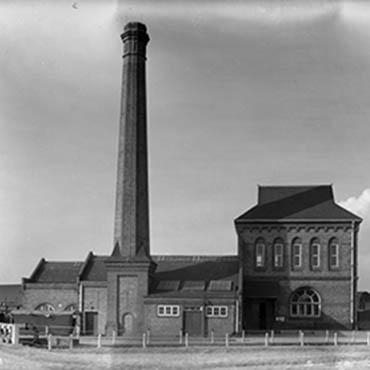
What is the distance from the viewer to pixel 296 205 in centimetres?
5238

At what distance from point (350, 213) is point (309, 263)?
4110mm

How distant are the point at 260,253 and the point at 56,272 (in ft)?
45.6

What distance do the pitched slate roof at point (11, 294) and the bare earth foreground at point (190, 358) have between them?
32077 mm

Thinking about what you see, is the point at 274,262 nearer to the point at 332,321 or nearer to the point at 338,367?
the point at 332,321

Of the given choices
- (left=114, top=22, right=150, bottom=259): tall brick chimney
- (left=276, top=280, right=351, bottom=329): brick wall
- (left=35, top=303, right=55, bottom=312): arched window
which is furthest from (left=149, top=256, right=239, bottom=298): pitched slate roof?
(left=35, top=303, right=55, bottom=312): arched window

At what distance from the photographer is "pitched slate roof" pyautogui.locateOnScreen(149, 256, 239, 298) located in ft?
157

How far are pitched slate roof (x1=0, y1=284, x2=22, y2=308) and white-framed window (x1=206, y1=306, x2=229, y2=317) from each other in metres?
22.5

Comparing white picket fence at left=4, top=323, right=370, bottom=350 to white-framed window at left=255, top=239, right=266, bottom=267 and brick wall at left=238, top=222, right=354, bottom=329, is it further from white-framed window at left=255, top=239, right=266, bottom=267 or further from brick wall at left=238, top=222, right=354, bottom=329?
white-framed window at left=255, top=239, right=266, bottom=267

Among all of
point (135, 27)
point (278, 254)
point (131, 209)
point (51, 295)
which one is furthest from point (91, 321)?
point (135, 27)

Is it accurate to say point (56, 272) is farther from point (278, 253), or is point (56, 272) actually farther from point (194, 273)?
point (278, 253)

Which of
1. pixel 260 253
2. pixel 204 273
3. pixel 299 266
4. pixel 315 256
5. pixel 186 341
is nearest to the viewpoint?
pixel 186 341

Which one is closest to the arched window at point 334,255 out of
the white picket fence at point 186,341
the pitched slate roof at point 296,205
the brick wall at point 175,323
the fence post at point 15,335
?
the pitched slate roof at point 296,205

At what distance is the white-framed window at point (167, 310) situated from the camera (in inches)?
1869

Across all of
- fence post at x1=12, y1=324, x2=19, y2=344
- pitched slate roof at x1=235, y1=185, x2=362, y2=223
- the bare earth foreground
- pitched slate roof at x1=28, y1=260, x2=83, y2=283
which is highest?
pitched slate roof at x1=235, y1=185, x2=362, y2=223
